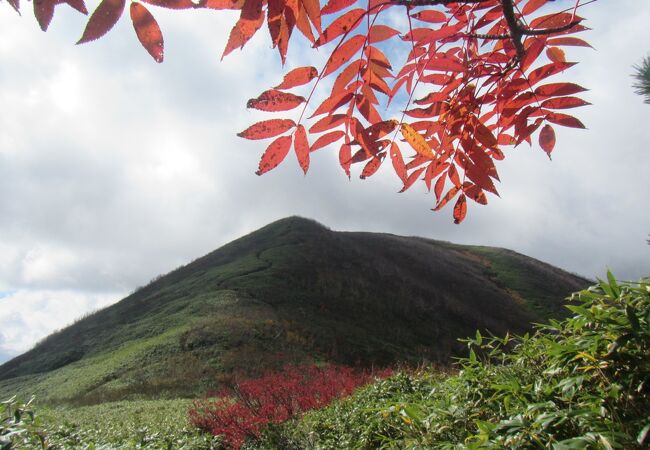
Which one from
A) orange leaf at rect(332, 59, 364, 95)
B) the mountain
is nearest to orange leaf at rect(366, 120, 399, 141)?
orange leaf at rect(332, 59, 364, 95)

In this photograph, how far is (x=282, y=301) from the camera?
2200cm

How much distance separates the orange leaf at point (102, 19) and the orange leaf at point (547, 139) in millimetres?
1226

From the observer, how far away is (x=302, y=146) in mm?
1279

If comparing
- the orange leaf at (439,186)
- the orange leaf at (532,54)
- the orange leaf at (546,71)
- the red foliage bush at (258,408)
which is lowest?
the red foliage bush at (258,408)

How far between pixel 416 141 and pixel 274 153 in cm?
42

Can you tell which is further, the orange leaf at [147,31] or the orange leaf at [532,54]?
the orange leaf at [532,54]

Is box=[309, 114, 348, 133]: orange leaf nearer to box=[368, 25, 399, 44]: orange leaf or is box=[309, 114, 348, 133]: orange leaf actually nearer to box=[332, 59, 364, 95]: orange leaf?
box=[332, 59, 364, 95]: orange leaf

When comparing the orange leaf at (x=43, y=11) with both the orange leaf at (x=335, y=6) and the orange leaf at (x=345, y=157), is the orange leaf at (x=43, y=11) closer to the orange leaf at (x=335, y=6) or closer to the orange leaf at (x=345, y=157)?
the orange leaf at (x=335, y=6)

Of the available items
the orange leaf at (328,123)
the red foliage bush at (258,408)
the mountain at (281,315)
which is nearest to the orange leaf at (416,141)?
the orange leaf at (328,123)

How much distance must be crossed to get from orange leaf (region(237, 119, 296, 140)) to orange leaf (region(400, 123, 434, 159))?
1.11ft

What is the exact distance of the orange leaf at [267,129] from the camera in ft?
3.97

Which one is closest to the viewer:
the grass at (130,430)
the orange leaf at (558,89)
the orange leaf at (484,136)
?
the orange leaf at (558,89)

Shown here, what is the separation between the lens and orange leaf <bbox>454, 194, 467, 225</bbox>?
5.35 ft

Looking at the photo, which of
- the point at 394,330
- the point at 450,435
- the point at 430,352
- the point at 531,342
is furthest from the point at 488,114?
the point at 394,330
